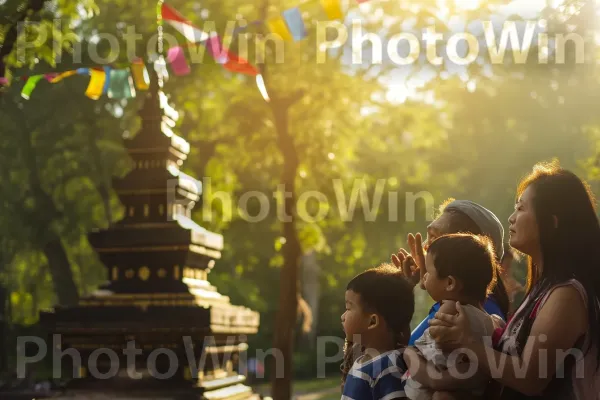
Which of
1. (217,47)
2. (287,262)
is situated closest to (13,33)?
(217,47)

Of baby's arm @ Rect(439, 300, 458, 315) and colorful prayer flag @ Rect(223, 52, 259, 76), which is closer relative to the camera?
baby's arm @ Rect(439, 300, 458, 315)

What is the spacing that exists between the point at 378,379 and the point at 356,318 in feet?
0.92

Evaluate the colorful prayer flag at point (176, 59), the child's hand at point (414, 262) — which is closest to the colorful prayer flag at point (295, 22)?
the colorful prayer flag at point (176, 59)

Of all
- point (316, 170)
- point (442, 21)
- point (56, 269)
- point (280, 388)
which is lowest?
point (280, 388)

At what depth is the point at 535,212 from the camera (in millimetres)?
3242

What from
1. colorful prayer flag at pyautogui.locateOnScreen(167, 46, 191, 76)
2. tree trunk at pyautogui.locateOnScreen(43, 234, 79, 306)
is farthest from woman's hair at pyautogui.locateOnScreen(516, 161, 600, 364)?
tree trunk at pyautogui.locateOnScreen(43, 234, 79, 306)

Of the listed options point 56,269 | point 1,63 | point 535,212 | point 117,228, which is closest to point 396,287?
point 535,212

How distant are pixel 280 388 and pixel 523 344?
38.5 feet

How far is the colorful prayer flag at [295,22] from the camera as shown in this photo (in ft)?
33.4

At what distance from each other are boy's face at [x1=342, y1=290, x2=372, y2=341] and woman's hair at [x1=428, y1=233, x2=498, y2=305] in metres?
0.45

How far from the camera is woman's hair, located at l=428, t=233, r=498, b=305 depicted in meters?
3.20

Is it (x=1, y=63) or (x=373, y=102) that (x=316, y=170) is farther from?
(x=1, y=63)

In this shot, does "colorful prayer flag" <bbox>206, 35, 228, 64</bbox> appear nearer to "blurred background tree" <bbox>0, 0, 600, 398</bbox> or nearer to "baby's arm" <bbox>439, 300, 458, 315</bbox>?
"blurred background tree" <bbox>0, 0, 600, 398</bbox>

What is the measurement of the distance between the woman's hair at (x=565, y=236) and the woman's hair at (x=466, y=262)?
7.7 inches
